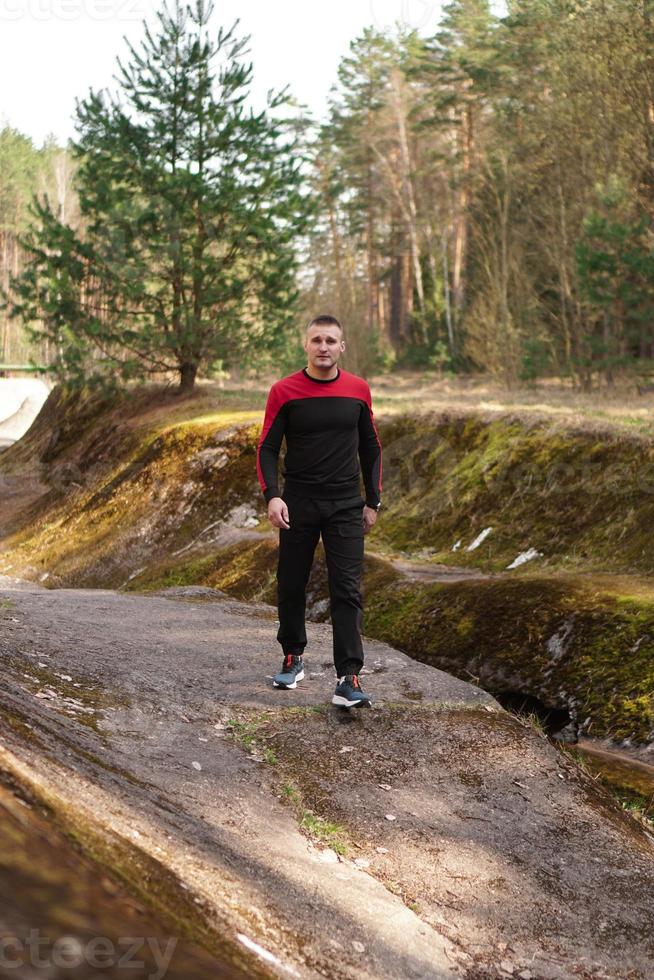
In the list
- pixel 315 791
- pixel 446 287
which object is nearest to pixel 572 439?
pixel 315 791

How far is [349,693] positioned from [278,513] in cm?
112

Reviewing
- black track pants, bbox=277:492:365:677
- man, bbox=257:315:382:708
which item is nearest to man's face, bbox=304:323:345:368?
man, bbox=257:315:382:708

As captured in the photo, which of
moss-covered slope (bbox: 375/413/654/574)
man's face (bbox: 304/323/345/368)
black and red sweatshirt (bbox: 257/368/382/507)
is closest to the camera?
man's face (bbox: 304/323/345/368)

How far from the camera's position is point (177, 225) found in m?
20.1

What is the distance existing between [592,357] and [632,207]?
3344 millimetres

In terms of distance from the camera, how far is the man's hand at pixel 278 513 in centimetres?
550

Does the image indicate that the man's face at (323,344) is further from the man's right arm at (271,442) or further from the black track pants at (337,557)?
the black track pants at (337,557)

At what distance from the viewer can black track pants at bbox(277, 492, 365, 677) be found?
5566 millimetres

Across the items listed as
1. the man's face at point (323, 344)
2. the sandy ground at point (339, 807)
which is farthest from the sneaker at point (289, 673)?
the man's face at point (323, 344)

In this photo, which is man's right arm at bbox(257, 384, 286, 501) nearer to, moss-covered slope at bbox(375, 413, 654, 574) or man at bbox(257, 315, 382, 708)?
man at bbox(257, 315, 382, 708)

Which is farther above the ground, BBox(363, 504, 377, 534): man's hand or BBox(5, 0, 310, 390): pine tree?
BBox(5, 0, 310, 390): pine tree

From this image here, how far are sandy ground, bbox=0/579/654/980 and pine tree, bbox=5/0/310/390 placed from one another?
1496 centimetres

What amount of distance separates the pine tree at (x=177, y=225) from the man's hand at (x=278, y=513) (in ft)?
50.9

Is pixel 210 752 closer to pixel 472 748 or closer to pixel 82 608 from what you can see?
pixel 472 748
